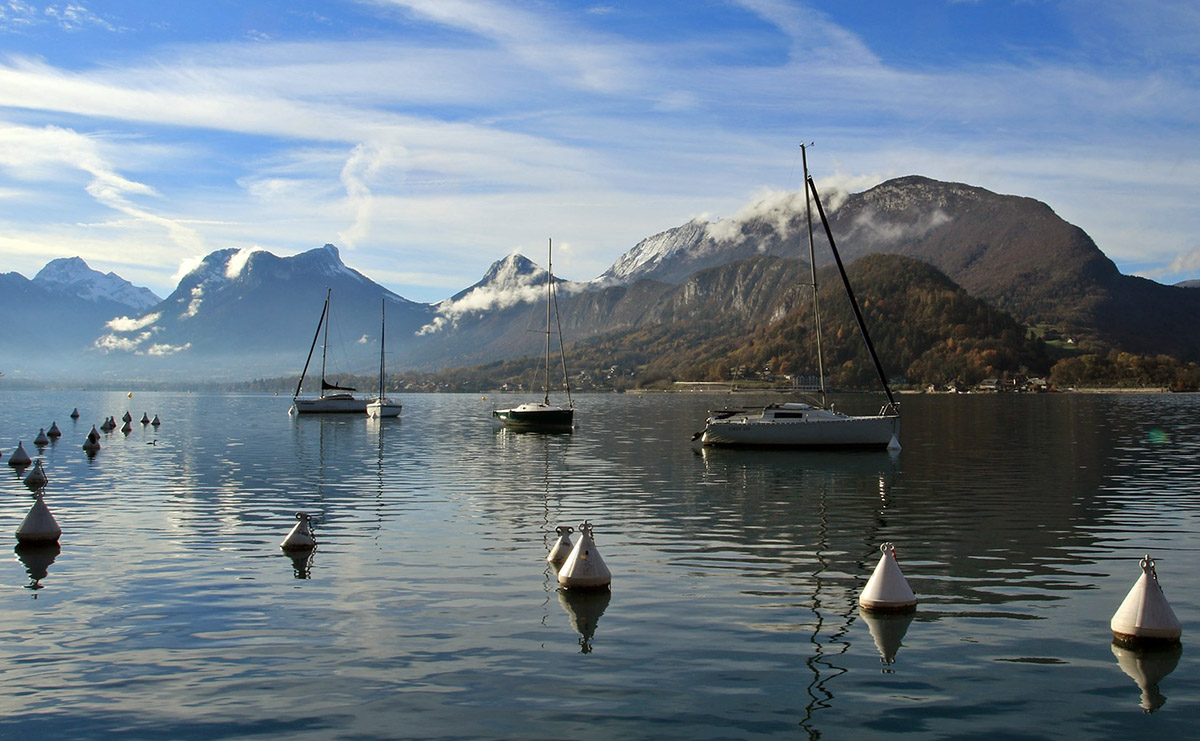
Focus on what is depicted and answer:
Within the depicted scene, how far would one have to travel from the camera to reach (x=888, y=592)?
2119 cm

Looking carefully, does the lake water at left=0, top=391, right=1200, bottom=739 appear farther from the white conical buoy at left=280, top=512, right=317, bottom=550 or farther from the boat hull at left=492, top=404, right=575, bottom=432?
the boat hull at left=492, top=404, right=575, bottom=432

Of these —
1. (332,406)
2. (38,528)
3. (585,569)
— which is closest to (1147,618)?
(585,569)

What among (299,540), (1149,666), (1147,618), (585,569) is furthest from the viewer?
(299,540)

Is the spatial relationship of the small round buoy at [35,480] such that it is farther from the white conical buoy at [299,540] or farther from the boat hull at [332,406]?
the boat hull at [332,406]

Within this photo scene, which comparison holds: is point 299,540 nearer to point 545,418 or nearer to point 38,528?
point 38,528

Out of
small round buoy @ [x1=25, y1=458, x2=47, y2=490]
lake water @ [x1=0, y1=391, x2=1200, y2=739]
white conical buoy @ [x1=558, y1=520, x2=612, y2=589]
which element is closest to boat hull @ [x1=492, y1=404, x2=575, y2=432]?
lake water @ [x1=0, y1=391, x2=1200, y2=739]

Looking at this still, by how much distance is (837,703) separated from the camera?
15.3 m

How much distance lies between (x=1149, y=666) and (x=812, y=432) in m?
54.1

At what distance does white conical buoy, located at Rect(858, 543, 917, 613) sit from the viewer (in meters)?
21.1

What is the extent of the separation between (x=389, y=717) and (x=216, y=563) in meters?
15.6

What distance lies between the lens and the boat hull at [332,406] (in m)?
148

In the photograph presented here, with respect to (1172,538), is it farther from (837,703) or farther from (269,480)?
(269,480)

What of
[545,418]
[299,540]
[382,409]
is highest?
[382,409]

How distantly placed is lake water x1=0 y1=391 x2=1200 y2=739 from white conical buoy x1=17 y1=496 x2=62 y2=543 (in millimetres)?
968
